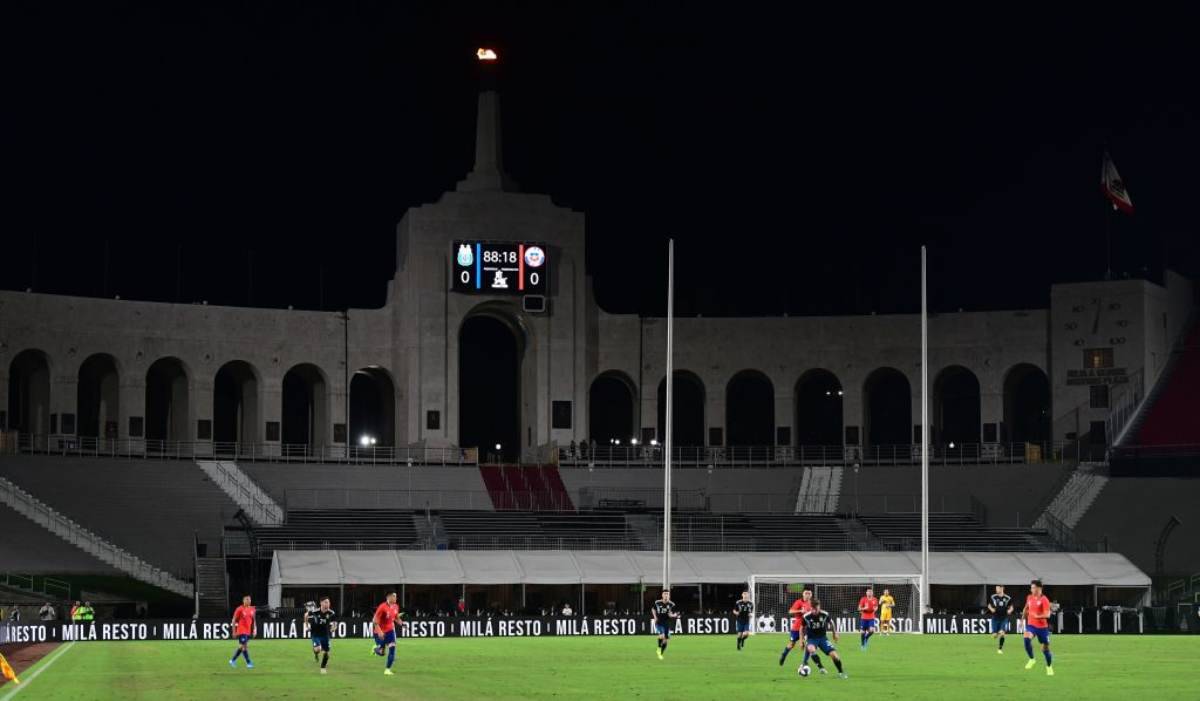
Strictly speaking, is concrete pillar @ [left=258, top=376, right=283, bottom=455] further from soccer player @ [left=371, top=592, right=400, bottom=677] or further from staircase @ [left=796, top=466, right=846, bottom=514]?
soccer player @ [left=371, top=592, right=400, bottom=677]

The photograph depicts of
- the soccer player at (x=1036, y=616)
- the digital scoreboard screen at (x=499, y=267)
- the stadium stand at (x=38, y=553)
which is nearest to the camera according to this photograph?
the soccer player at (x=1036, y=616)

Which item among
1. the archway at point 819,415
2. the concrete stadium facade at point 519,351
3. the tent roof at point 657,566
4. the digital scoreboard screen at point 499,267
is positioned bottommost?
the tent roof at point 657,566

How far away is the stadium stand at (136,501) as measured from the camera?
7744 centimetres

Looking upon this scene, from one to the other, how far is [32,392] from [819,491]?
40.3 m

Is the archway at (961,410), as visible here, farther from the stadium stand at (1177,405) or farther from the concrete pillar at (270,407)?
the concrete pillar at (270,407)

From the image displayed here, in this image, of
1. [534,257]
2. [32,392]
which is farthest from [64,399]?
[534,257]

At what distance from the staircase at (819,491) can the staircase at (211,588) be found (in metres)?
29.4

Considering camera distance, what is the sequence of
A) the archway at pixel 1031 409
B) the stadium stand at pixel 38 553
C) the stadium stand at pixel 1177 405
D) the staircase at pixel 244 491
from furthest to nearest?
A: the archway at pixel 1031 409, the stadium stand at pixel 1177 405, the staircase at pixel 244 491, the stadium stand at pixel 38 553

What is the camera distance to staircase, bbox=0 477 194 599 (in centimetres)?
7475

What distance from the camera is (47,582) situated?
70688mm

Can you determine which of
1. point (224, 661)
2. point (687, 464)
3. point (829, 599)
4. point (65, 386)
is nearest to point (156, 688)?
point (224, 661)

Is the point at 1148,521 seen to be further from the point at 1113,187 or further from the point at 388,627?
the point at 388,627

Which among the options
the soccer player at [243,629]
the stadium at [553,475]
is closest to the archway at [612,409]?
the stadium at [553,475]

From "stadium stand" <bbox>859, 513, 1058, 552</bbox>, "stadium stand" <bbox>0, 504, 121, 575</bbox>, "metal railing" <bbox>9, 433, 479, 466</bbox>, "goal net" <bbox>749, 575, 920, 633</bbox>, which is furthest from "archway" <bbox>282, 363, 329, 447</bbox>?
"goal net" <bbox>749, 575, 920, 633</bbox>
